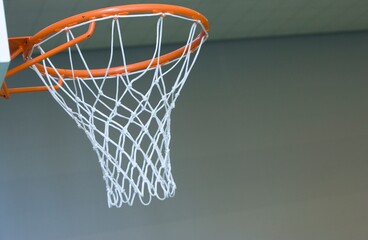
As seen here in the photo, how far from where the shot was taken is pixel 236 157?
643 cm

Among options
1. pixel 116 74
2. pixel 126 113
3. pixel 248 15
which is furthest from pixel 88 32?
pixel 248 15

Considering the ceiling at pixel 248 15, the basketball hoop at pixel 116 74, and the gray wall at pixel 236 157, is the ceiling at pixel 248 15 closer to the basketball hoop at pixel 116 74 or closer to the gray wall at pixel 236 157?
the gray wall at pixel 236 157

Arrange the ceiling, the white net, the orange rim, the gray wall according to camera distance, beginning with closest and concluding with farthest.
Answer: the orange rim < the white net < the ceiling < the gray wall

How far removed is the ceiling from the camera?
17.0 ft

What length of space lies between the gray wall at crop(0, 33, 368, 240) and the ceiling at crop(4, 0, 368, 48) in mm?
177

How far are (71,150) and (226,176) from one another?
61.9 inches

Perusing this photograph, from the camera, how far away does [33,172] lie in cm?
561

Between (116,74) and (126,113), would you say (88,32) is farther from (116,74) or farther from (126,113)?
(126,113)

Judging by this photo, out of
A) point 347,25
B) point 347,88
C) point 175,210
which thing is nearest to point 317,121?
point 347,88

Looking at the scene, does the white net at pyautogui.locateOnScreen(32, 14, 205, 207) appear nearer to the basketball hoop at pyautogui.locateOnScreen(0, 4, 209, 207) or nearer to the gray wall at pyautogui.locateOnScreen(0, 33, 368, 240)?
the basketball hoop at pyautogui.locateOnScreen(0, 4, 209, 207)

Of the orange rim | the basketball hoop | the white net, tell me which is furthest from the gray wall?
the orange rim

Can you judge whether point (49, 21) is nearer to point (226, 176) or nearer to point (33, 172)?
point (33, 172)

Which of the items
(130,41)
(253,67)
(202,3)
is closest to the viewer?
(202,3)

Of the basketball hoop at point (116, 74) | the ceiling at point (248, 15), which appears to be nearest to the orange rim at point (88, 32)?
the basketball hoop at point (116, 74)
